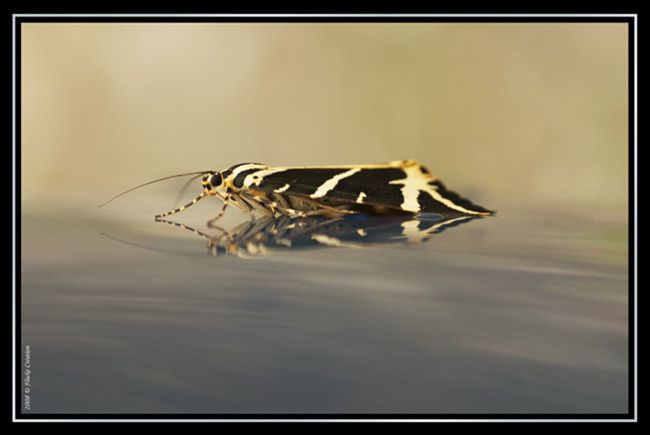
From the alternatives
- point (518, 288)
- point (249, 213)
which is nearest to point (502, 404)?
point (518, 288)

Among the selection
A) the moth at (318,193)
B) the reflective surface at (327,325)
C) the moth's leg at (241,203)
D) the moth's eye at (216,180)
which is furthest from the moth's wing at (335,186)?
the reflective surface at (327,325)

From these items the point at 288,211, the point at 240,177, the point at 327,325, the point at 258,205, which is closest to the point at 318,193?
the point at 288,211

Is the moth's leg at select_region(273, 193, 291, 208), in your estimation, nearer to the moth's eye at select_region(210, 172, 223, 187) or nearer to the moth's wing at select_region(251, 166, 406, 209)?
the moth's wing at select_region(251, 166, 406, 209)

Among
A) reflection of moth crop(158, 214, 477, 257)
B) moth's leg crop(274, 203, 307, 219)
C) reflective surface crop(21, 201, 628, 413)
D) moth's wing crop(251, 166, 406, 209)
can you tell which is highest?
moth's wing crop(251, 166, 406, 209)

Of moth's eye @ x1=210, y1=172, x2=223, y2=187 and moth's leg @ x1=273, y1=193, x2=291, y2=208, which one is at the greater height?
moth's eye @ x1=210, y1=172, x2=223, y2=187

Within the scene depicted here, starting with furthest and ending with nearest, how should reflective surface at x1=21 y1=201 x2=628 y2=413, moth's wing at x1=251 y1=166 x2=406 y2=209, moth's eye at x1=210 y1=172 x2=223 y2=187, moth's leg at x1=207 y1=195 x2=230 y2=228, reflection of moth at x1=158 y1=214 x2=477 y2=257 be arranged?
moth's eye at x1=210 y1=172 x2=223 y2=187 < moth's wing at x1=251 y1=166 x2=406 y2=209 < moth's leg at x1=207 y1=195 x2=230 y2=228 < reflection of moth at x1=158 y1=214 x2=477 y2=257 < reflective surface at x1=21 y1=201 x2=628 y2=413

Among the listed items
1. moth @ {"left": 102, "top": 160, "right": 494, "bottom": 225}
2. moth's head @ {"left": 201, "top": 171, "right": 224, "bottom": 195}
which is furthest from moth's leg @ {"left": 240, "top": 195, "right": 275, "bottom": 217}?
moth's head @ {"left": 201, "top": 171, "right": 224, "bottom": 195}

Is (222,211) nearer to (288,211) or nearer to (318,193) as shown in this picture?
(288,211)
